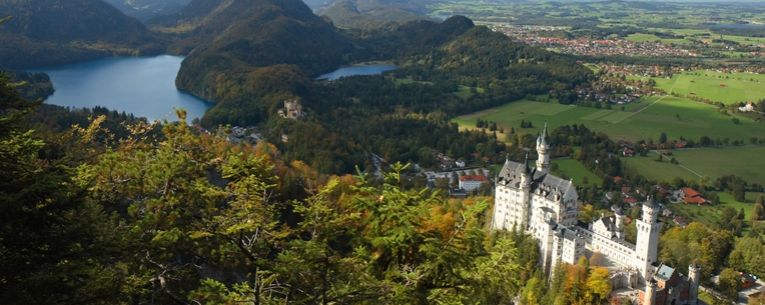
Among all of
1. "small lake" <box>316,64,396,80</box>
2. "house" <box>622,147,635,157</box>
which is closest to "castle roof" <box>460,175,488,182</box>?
"house" <box>622,147,635,157</box>

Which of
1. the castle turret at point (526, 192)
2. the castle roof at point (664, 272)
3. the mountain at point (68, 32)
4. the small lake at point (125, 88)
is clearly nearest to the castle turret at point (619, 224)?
the castle roof at point (664, 272)

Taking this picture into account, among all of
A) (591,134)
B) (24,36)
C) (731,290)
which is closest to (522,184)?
(731,290)

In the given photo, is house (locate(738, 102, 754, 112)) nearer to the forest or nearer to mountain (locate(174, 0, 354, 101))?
mountain (locate(174, 0, 354, 101))

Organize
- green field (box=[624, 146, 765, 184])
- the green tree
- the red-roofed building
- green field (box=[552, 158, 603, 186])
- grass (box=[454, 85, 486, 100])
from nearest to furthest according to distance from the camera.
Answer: the green tree
the red-roofed building
green field (box=[552, 158, 603, 186])
green field (box=[624, 146, 765, 184])
grass (box=[454, 85, 486, 100])

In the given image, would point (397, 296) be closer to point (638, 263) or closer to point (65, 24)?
point (638, 263)

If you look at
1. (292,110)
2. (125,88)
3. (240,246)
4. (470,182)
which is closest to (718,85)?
(292,110)
